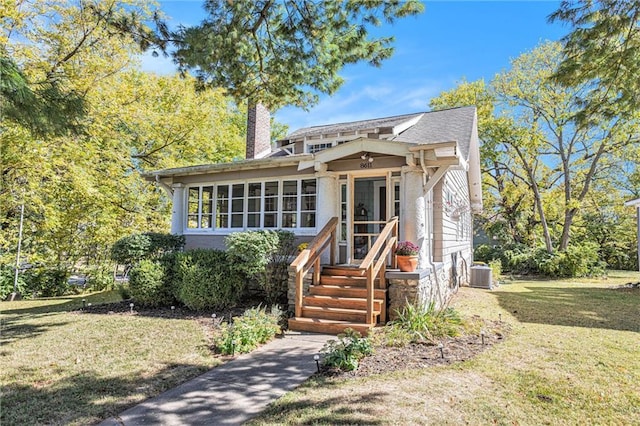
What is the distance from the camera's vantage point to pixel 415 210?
7359 mm

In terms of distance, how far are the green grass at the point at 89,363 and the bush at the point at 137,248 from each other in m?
1.60

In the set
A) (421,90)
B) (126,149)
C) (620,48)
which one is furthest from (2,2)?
(421,90)

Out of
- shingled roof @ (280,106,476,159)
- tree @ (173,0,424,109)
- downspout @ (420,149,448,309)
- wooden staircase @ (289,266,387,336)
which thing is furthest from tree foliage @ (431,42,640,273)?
tree @ (173,0,424,109)

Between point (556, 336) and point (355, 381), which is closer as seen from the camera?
point (355, 381)

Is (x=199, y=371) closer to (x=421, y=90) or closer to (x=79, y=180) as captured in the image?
(x=79, y=180)

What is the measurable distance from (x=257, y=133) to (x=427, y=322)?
928cm

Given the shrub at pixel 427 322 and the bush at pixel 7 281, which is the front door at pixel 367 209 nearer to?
the shrub at pixel 427 322

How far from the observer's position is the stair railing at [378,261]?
621 cm

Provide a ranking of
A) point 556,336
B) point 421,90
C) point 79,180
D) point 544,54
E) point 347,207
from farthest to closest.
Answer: point 421,90 → point 544,54 → point 79,180 → point 347,207 → point 556,336

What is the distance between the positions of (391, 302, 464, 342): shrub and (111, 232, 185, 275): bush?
6.28m

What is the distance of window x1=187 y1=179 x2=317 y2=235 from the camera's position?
368 inches

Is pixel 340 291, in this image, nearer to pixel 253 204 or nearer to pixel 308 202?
pixel 308 202

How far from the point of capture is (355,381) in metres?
4.21

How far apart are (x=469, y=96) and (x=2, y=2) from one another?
22.3m
